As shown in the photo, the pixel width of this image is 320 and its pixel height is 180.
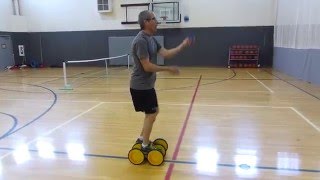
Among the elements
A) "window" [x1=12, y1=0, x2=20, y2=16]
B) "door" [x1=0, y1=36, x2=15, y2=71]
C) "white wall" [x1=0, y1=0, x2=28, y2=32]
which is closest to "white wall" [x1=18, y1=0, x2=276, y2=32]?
"window" [x1=12, y1=0, x2=20, y2=16]

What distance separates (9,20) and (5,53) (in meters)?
1.77

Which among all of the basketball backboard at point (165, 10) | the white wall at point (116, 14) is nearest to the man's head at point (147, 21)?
the basketball backboard at point (165, 10)

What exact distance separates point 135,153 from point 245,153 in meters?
1.37

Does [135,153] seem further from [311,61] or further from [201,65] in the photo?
[201,65]

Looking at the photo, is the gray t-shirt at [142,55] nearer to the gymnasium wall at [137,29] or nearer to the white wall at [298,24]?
the white wall at [298,24]

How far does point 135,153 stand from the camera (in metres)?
3.47

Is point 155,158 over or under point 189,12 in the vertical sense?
under

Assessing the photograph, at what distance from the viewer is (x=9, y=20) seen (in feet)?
52.9

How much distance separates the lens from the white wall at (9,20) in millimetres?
15734

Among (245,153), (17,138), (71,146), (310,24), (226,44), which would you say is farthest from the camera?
(226,44)

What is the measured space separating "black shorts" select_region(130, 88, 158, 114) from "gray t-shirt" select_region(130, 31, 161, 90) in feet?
0.18

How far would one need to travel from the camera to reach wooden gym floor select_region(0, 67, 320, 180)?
10.9 feet

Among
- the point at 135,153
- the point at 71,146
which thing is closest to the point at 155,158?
the point at 135,153

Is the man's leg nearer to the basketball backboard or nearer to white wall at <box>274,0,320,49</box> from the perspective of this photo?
white wall at <box>274,0,320,49</box>
